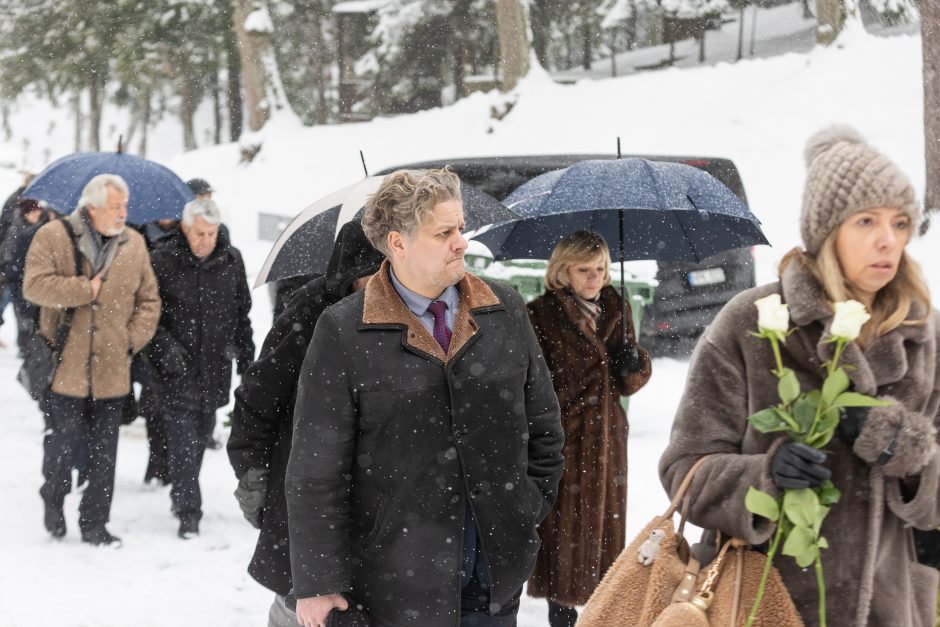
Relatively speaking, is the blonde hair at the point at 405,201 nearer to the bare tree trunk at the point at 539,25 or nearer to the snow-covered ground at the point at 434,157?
the snow-covered ground at the point at 434,157

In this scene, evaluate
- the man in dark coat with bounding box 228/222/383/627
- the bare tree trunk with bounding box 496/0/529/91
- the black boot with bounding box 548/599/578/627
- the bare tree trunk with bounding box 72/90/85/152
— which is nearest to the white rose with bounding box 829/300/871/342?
the man in dark coat with bounding box 228/222/383/627

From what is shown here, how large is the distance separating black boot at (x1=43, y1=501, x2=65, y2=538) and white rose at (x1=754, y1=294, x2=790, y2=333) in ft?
17.6

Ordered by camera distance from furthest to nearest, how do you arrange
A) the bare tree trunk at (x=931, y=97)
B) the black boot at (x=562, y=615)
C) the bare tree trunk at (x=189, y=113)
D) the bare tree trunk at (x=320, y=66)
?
the bare tree trunk at (x=189, y=113) → the bare tree trunk at (x=320, y=66) → the bare tree trunk at (x=931, y=97) → the black boot at (x=562, y=615)

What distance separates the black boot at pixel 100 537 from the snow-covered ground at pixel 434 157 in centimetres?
9

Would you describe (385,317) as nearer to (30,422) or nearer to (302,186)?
(30,422)

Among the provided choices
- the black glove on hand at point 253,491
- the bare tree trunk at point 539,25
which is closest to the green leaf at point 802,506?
the black glove on hand at point 253,491

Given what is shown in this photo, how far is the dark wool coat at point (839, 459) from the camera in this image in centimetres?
251

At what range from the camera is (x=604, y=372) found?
4.92m

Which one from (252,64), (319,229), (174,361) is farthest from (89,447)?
(252,64)

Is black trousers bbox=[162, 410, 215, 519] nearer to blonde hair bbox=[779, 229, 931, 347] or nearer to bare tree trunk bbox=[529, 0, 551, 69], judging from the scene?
blonde hair bbox=[779, 229, 931, 347]

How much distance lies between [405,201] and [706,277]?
25.8ft

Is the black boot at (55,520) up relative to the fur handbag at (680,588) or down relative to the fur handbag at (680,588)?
down

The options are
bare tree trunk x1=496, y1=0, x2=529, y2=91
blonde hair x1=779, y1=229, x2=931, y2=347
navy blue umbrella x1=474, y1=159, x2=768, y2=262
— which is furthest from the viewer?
bare tree trunk x1=496, y1=0, x2=529, y2=91

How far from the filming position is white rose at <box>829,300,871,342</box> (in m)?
2.33
